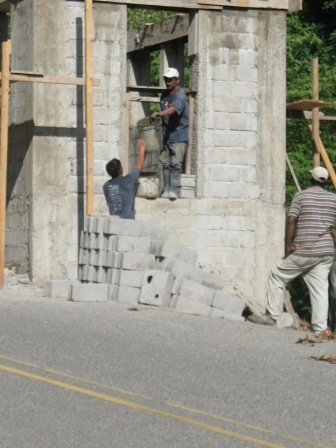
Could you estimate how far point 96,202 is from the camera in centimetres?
1922

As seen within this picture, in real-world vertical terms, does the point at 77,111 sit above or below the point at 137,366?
above

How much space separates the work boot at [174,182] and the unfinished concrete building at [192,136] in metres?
0.12

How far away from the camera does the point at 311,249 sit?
54.7 ft

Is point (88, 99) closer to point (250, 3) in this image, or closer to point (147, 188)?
point (147, 188)

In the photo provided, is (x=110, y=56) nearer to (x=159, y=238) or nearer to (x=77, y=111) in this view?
(x=77, y=111)

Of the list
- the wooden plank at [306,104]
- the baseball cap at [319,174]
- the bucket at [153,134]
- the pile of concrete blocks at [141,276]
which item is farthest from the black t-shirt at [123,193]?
the wooden plank at [306,104]

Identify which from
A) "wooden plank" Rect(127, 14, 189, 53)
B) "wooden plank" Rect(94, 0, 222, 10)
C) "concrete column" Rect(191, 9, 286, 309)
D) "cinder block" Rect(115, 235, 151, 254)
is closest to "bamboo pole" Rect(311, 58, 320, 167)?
"concrete column" Rect(191, 9, 286, 309)

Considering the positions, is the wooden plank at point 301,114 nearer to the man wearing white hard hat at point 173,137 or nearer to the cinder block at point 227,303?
the man wearing white hard hat at point 173,137

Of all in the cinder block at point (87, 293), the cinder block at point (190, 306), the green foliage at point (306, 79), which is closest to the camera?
the cinder block at point (87, 293)

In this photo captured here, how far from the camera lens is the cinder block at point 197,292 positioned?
16891 mm

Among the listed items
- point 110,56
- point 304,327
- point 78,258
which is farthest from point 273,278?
point 110,56

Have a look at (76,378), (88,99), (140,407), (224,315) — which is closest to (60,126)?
(88,99)

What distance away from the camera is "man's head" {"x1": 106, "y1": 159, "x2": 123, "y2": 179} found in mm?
17812

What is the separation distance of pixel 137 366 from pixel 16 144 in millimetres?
8585
